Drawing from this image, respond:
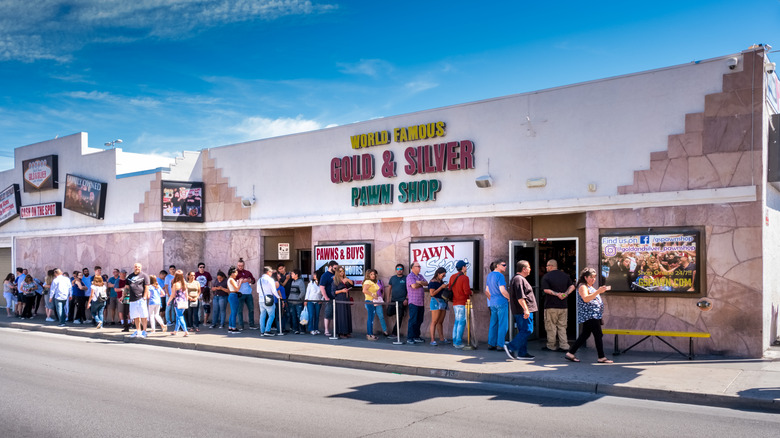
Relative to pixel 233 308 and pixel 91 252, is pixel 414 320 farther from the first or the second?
pixel 91 252

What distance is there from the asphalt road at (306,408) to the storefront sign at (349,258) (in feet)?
16.6

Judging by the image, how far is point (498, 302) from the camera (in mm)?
12703

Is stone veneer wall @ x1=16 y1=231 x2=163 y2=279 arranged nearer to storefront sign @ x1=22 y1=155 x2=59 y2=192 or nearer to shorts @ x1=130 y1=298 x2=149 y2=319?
storefront sign @ x1=22 y1=155 x2=59 y2=192

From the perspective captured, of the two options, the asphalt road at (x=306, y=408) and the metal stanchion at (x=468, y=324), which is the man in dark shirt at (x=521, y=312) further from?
the asphalt road at (x=306, y=408)

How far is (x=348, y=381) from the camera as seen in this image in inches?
402

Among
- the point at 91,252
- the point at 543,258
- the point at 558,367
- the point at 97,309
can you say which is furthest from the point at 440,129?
the point at 91,252

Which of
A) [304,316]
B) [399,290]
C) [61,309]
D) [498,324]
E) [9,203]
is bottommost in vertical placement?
[61,309]

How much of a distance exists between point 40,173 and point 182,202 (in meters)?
9.04

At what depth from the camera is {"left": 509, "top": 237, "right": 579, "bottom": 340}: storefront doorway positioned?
14703 mm

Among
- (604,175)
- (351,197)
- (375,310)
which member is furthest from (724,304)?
(351,197)

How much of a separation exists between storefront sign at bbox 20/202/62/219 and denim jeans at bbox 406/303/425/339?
1702 centimetres

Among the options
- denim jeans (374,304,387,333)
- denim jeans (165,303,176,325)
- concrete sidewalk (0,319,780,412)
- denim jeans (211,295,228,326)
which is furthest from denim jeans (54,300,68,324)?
denim jeans (374,304,387,333)

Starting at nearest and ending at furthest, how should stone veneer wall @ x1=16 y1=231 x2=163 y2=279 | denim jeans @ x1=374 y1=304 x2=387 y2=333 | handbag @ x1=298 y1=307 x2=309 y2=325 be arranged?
denim jeans @ x1=374 y1=304 x2=387 y2=333, handbag @ x1=298 y1=307 x2=309 y2=325, stone veneer wall @ x1=16 y1=231 x2=163 y2=279

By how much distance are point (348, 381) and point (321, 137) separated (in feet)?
30.3
